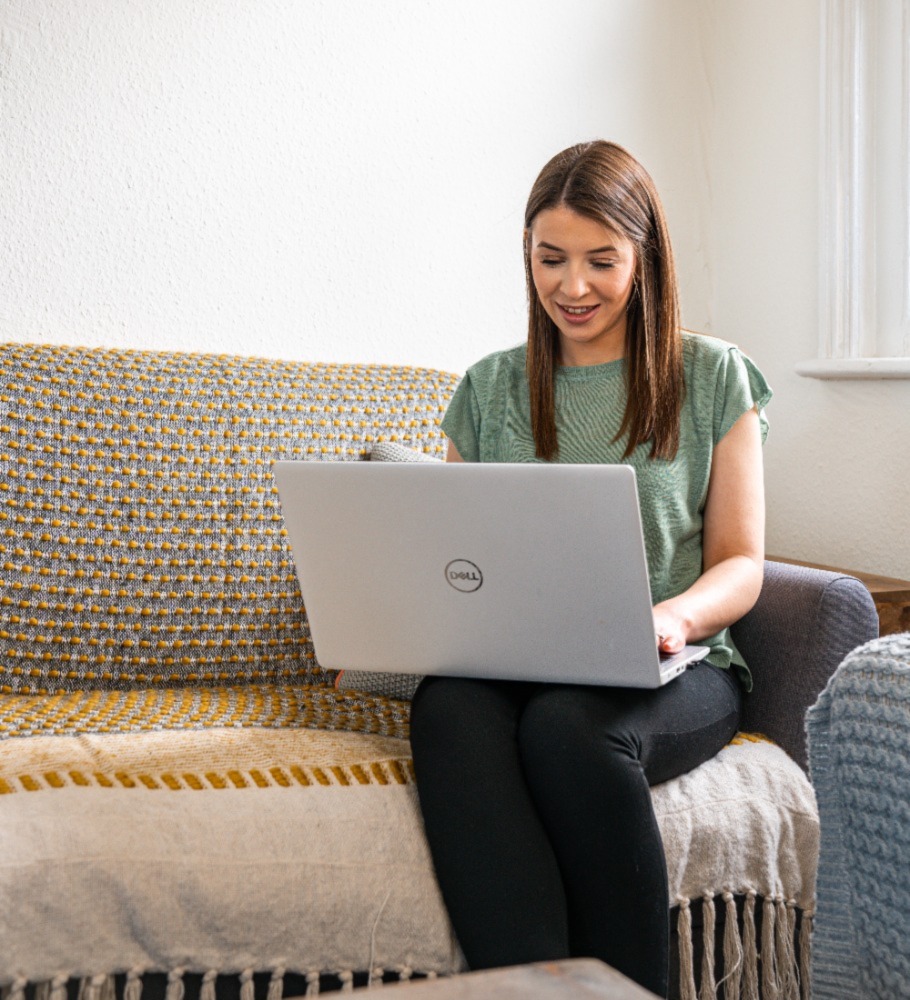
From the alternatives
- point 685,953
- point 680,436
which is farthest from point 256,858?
point 680,436

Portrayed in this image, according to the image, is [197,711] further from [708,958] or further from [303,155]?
[303,155]

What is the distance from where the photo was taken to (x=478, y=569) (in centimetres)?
94

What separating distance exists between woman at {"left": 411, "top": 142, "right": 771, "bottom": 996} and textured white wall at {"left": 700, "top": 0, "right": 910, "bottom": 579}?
51cm

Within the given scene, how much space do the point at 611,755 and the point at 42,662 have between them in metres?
0.74

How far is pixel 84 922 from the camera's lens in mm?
882

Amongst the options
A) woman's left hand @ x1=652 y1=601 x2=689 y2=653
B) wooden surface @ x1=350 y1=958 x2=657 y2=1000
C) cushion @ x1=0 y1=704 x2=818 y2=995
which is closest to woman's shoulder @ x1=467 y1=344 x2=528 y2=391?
woman's left hand @ x1=652 y1=601 x2=689 y2=653

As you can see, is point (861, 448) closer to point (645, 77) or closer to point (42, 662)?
point (645, 77)

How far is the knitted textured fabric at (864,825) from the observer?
2.63 feet

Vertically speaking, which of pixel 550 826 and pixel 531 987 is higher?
pixel 531 987

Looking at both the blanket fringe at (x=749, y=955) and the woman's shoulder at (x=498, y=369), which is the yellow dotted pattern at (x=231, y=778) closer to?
the blanket fringe at (x=749, y=955)

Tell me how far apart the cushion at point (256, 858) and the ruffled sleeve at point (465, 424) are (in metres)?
0.42

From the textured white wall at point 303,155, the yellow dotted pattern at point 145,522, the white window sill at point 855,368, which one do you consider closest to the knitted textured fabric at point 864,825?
the yellow dotted pattern at point 145,522

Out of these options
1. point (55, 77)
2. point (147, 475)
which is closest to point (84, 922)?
point (147, 475)

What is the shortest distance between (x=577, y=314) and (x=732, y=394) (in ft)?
0.63
